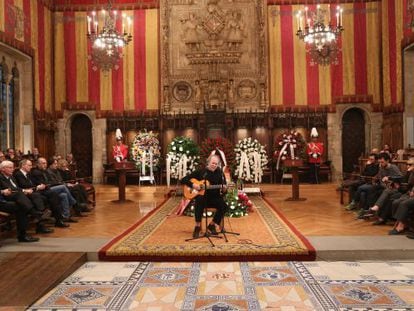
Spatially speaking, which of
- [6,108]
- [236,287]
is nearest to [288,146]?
[6,108]

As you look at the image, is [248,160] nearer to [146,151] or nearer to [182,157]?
[182,157]

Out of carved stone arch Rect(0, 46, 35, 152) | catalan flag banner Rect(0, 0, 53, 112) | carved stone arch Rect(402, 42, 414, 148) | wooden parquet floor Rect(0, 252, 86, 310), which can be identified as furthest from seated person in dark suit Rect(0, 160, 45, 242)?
carved stone arch Rect(402, 42, 414, 148)

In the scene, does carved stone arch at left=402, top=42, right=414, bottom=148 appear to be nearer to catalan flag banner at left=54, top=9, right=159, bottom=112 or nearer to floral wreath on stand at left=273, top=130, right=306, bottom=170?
floral wreath on stand at left=273, top=130, right=306, bottom=170

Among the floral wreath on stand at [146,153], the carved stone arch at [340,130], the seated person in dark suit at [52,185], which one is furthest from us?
the carved stone arch at [340,130]

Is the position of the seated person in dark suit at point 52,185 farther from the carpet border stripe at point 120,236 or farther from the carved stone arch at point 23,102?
the carved stone arch at point 23,102

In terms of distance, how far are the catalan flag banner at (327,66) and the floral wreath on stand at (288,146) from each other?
2440mm

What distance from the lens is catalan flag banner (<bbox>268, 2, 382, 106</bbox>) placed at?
15531 mm

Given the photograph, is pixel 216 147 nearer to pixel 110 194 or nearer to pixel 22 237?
pixel 110 194

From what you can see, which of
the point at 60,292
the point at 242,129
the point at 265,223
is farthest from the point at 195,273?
the point at 242,129

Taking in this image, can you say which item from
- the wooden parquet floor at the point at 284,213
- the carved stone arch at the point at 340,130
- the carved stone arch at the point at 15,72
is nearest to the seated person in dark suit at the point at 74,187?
the wooden parquet floor at the point at 284,213

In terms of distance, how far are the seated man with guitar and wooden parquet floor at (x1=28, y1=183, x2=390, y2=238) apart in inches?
55.7

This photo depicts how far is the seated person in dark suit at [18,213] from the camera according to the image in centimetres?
641

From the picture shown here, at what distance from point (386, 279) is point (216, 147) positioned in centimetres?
611

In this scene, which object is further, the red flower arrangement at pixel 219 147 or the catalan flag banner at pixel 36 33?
the catalan flag banner at pixel 36 33
